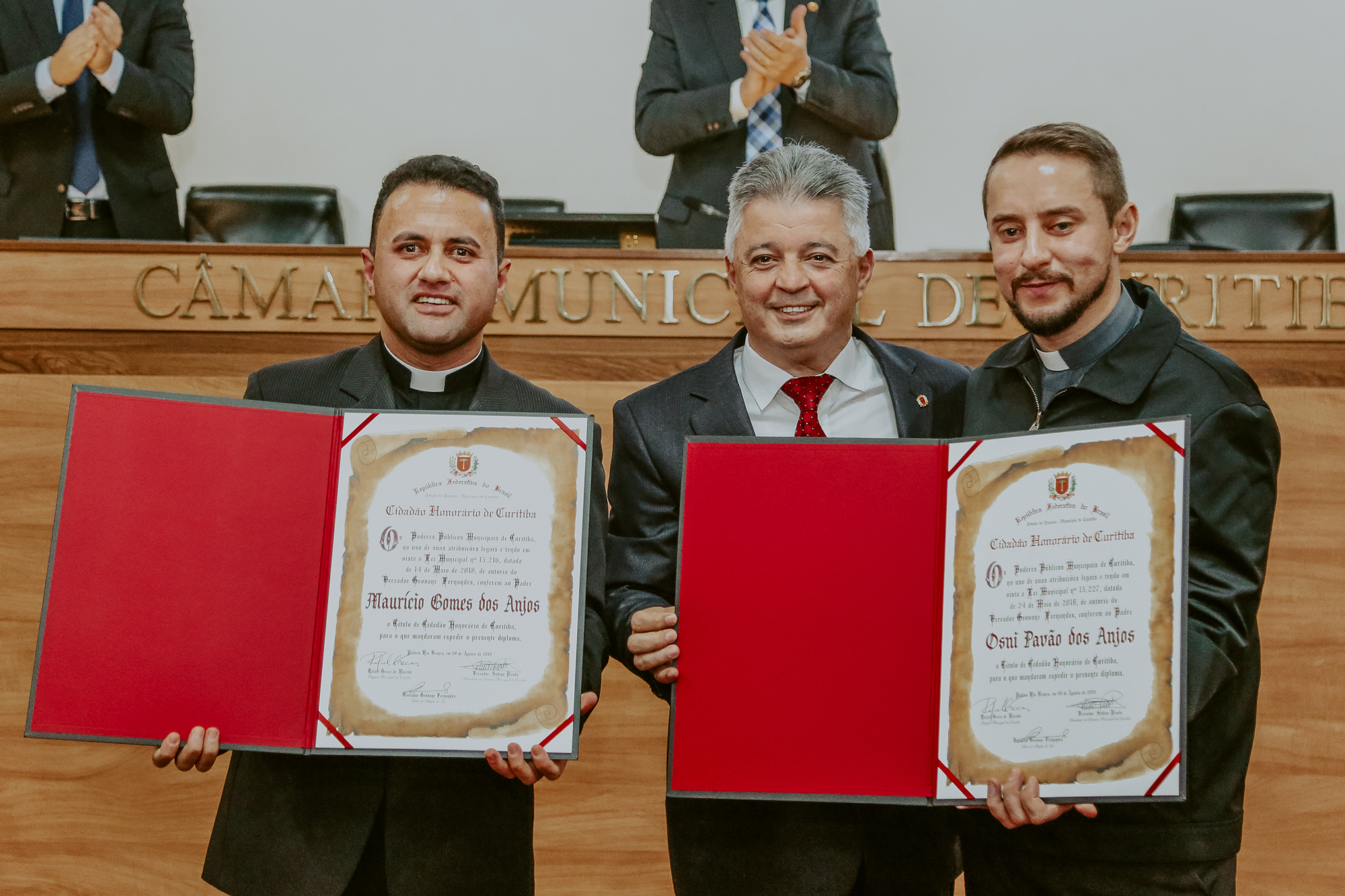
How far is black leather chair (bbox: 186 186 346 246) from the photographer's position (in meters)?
3.84

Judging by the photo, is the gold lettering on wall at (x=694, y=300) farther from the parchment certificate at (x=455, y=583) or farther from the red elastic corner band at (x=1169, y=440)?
the red elastic corner band at (x=1169, y=440)

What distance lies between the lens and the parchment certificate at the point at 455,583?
1.44 metres

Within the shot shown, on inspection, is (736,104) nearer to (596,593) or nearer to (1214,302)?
(1214,302)

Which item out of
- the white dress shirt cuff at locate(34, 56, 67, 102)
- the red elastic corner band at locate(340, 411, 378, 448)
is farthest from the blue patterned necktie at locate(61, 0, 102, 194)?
the red elastic corner band at locate(340, 411, 378, 448)

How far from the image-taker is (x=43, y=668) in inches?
56.3

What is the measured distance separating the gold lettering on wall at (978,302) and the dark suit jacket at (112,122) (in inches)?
94.1

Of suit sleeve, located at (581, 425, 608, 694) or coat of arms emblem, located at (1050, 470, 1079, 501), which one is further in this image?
suit sleeve, located at (581, 425, 608, 694)

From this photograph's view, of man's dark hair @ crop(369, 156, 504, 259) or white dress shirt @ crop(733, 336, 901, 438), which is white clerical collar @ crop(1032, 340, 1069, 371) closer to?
white dress shirt @ crop(733, 336, 901, 438)

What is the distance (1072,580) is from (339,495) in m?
0.92

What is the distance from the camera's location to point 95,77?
3346mm

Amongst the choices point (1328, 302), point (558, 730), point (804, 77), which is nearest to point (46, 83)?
point (804, 77)
